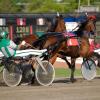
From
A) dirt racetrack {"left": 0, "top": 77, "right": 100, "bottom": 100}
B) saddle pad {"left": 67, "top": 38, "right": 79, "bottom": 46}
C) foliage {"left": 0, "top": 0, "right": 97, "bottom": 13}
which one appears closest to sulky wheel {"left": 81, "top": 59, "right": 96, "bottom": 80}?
saddle pad {"left": 67, "top": 38, "right": 79, "bottom": 46}

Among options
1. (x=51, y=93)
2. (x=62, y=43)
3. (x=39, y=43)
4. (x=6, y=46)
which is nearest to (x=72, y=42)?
(x=62, y=43)

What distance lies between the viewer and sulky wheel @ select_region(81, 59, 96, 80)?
18125mm

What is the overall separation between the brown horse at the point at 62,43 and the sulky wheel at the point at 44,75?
113cm

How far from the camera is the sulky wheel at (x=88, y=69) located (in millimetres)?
18125

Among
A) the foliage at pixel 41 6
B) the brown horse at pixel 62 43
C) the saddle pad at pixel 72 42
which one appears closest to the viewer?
the brown horse at pixel 62 43

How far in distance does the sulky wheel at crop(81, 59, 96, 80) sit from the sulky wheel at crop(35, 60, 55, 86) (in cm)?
259

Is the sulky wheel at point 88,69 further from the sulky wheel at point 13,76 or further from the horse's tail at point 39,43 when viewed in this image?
the sulky wheel at point 13,76

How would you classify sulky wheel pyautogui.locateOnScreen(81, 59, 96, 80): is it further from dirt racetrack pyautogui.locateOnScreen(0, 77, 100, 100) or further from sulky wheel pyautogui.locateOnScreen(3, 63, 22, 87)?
sulky wheel pyautogui.locateOnScreen(3, 63, 22, 87)

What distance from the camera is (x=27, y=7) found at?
85.9 metres

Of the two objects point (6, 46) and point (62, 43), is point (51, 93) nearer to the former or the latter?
point (6, 46)

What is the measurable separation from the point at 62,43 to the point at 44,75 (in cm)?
192

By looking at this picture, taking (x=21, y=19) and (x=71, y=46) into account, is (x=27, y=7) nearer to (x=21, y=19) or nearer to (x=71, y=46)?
(x=21, y=19)

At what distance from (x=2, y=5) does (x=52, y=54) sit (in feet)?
173

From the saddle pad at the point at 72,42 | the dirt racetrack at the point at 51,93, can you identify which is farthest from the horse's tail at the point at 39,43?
the dirt racetrack at the point at 51,93
